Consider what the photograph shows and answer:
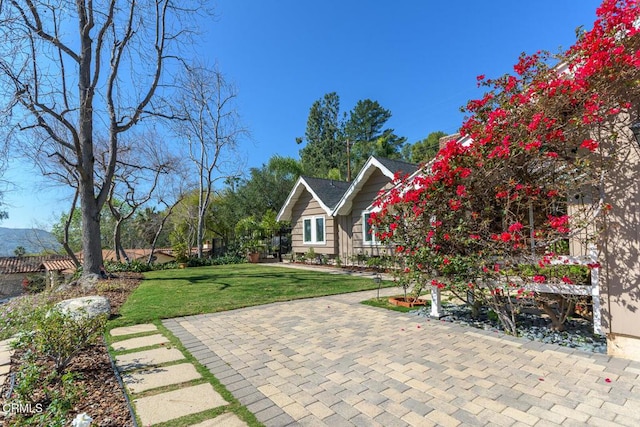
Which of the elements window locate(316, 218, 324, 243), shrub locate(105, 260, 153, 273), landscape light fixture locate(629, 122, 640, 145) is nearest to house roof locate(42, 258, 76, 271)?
shrub locate(105, 260, 153, 273)

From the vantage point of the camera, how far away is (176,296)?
812cm

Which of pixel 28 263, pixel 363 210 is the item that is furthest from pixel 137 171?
pixel 28 263

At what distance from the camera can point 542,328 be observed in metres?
4.68

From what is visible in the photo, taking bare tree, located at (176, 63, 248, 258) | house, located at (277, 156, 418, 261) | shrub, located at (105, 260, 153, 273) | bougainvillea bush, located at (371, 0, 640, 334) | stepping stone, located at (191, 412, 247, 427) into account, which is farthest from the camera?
bare tree, located at (176, 63, 248, 258)

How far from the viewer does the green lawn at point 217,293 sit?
640cm

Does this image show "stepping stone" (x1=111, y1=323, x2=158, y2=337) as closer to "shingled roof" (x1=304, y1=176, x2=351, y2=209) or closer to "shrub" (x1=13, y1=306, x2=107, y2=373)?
"shrub" (x1=13, y1=306, x2=107, y2=373)

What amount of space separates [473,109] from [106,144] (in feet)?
56.2

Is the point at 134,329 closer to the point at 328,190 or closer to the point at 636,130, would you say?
the point at 636,130

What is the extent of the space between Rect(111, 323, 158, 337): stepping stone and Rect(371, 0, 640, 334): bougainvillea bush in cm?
422

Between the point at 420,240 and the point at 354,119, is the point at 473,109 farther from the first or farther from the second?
the point at 354,119

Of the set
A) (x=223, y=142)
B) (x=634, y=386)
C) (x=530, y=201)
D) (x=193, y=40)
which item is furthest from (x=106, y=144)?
(x=634, y=386)

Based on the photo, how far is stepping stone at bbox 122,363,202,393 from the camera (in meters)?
3.20

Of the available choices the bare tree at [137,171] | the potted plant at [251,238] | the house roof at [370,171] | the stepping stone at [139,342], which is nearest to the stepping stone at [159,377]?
the stepping stone at [139,342]

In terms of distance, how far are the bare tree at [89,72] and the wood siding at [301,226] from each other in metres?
7.73
